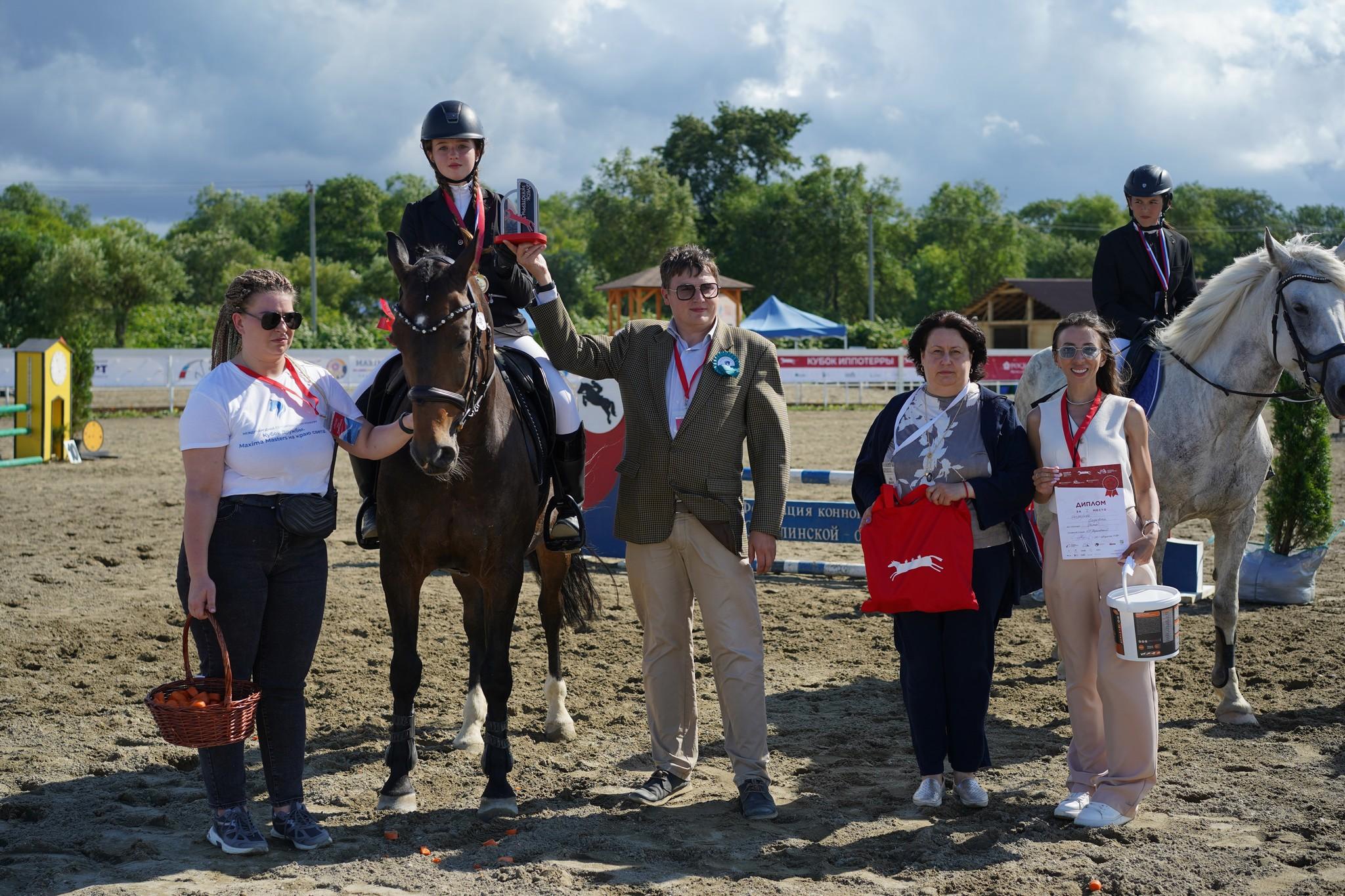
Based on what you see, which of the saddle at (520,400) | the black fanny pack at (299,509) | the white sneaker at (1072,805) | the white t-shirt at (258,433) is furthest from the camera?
the saddle at (520,400)

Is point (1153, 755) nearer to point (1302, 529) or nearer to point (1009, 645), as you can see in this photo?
point (1009, 645)

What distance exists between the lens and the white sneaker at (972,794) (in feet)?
14.2

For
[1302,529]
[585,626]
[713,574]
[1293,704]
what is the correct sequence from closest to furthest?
[713,574]
[1293,704]
[585,626]
[1302,529]

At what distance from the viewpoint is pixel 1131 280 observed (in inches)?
252

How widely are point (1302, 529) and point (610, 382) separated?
513 cm

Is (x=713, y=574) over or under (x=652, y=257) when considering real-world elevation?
under

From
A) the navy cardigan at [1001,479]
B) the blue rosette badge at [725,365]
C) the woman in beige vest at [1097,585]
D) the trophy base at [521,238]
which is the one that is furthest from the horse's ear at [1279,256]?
the trophy base at [521,238]

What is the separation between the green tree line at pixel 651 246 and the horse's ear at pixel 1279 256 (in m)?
32.3

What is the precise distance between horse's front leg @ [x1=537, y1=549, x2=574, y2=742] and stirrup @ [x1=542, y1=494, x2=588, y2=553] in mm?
694

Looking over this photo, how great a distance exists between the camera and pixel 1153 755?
415cm

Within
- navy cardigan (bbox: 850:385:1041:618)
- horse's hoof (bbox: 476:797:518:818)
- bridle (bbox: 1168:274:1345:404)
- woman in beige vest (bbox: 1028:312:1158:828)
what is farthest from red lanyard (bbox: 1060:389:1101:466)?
horse's hoof (bbox: 476:797:518:818)

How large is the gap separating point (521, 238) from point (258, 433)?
1.22 metres

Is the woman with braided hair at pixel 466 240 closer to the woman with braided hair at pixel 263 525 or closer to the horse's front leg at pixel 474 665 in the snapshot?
the horse's front leg at pixel 474 665

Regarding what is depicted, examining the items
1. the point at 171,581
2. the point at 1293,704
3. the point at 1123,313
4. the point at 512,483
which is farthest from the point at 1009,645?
the point at 171,581
